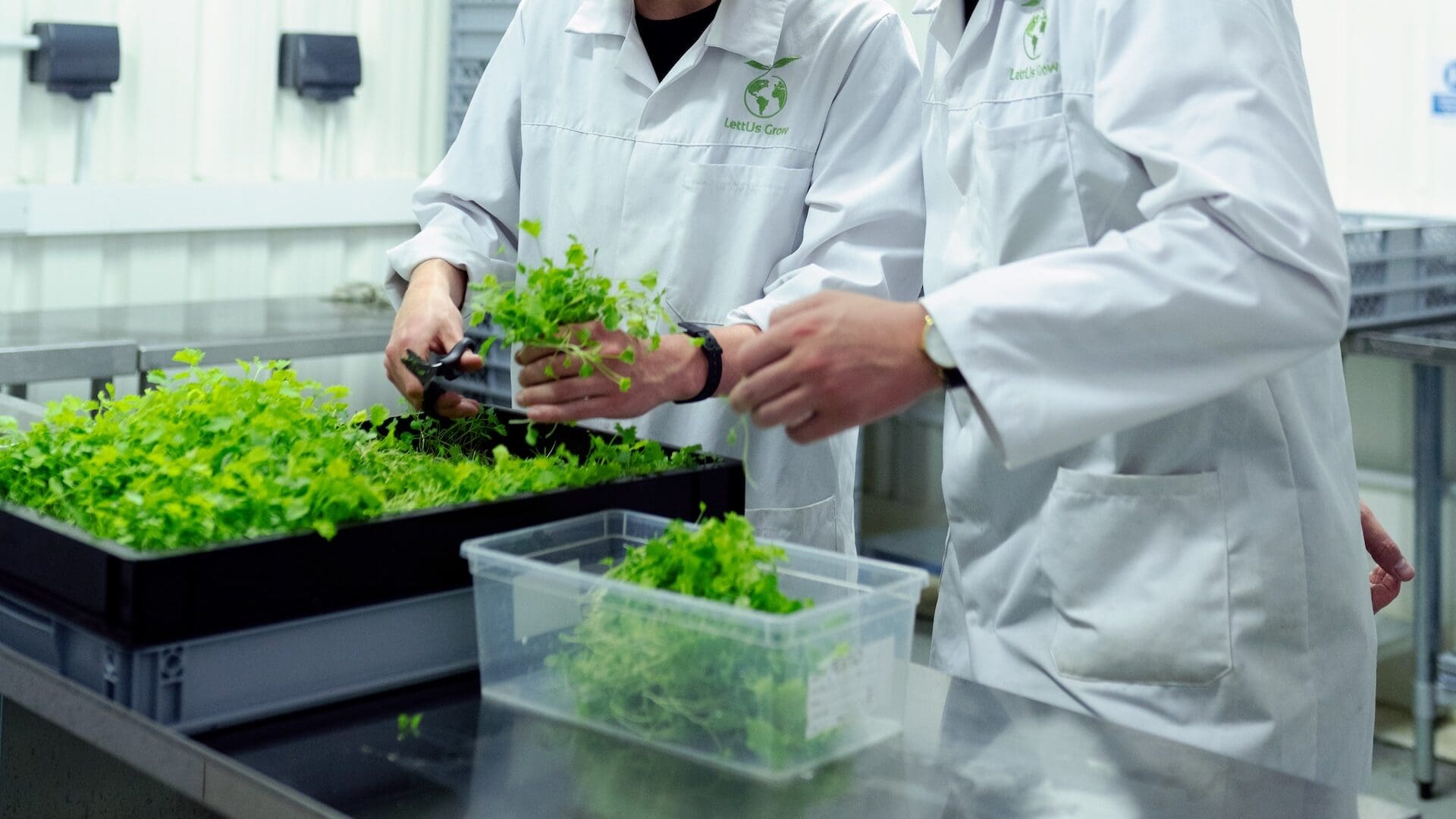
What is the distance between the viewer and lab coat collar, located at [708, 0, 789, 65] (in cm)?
171

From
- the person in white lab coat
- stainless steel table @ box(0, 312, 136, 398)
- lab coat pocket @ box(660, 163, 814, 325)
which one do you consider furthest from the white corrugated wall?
the person in white lab coat

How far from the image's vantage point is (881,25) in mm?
1739

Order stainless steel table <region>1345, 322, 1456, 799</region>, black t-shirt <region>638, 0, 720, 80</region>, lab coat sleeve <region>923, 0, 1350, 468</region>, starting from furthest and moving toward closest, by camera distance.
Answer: stainless steel table <region>1345, 322, 1456, 799</region> < black t-shirt <region>638, 0, 720, 80</region> < lab coat sleeve <region>923, 0, 1350, 468</region>

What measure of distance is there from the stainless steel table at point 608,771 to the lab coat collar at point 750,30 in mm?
862

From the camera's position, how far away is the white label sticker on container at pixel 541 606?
1.11m

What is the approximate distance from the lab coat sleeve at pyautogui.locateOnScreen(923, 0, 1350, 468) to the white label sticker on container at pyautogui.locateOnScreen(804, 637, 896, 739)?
19 centimetres

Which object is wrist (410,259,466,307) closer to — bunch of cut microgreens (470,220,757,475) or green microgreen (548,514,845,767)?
bunch of cut microgreens (470,220,757,475)

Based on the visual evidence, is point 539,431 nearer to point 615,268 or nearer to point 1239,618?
point 615,268

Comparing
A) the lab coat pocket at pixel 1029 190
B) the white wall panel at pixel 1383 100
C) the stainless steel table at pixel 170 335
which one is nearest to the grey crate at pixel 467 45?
the stainless steel table at pixel 170 335

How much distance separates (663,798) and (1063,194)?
641mm

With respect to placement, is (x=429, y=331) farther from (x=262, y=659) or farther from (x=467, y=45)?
(x=467, y=45)

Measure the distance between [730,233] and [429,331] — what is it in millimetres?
386

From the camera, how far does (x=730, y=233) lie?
1748 millimetres

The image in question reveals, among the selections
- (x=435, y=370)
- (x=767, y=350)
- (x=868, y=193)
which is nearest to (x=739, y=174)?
(x=868, y=193)
